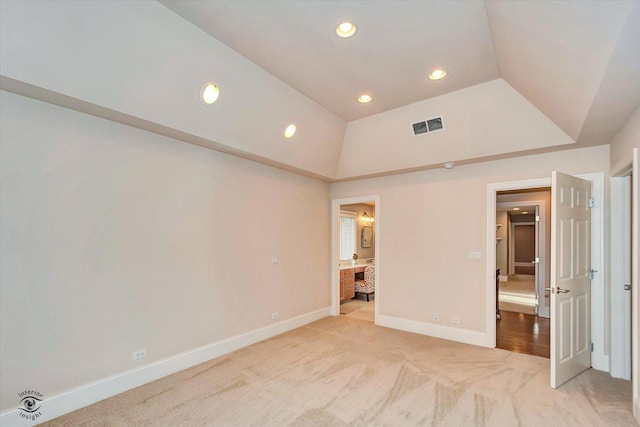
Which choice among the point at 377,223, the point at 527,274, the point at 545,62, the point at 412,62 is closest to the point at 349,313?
the point at 377,223

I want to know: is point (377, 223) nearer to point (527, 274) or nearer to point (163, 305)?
point (163, 305)

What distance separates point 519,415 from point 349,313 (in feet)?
11.5

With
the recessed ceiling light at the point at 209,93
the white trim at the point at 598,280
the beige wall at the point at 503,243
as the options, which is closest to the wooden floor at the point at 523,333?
the white trim at the point at 598,280

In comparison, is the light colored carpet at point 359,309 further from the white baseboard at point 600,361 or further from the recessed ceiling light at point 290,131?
the recessed ceiling light at point 290,131

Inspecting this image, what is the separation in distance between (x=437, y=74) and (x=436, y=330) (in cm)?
355

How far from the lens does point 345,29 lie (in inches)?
100

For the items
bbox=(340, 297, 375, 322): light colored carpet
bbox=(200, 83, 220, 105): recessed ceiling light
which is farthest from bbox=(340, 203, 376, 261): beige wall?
bbox=(200, 83, 220, 105): recessed ceiling light

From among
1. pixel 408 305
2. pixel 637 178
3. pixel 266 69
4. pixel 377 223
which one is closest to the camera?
pixel 637 178

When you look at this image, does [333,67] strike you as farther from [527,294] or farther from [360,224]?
[527,294]

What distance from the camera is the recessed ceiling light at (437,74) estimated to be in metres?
3.14

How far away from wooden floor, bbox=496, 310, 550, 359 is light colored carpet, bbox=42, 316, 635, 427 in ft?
1.25

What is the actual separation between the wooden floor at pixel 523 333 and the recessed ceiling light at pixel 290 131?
408 centimetres

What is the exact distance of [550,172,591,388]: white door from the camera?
3014 mm

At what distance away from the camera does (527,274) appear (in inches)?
487
